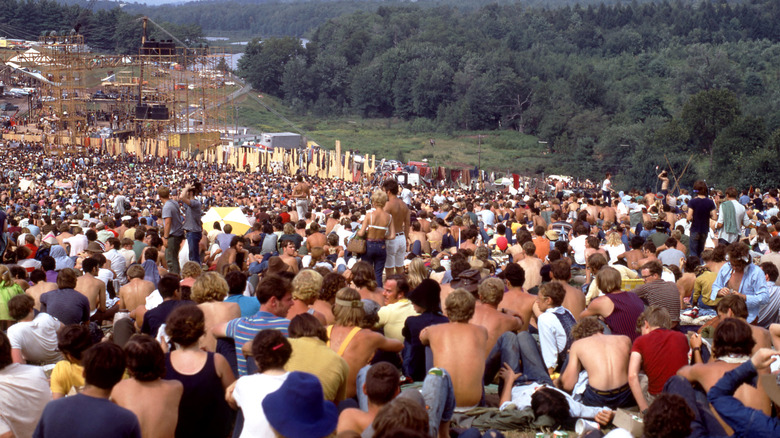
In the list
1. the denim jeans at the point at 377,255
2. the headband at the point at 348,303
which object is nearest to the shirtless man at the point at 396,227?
the denim jeans at the point at 377,255

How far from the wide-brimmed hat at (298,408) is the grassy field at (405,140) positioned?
67.4m

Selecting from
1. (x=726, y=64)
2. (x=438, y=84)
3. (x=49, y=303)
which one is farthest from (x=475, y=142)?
(x=49, y=303)

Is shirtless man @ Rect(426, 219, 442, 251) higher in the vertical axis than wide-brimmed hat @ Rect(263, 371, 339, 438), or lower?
lower

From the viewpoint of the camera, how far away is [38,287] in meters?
9.52

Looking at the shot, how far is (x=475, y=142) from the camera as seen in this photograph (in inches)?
3612

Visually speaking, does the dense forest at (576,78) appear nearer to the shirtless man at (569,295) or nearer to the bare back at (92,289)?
the shirtless man at (569,295)

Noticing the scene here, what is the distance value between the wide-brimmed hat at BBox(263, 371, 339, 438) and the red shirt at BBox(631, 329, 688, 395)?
282 centimetres

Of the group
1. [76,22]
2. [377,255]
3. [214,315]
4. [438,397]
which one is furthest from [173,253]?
[76,22]

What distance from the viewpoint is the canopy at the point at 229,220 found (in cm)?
1579

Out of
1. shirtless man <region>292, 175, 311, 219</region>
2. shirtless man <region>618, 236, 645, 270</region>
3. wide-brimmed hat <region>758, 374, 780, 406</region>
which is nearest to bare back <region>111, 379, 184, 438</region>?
wide-brimmed hat <region>758, 374, 780, 406</region>

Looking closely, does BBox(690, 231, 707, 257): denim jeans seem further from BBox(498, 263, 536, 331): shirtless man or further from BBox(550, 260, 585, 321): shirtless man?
BBox(498, 263, 536, 331): shirtless man

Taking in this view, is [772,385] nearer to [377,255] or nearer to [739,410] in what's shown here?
[739,410]

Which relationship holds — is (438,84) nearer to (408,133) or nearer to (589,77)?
(408,133)

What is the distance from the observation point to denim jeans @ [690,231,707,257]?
13148 millimetres
